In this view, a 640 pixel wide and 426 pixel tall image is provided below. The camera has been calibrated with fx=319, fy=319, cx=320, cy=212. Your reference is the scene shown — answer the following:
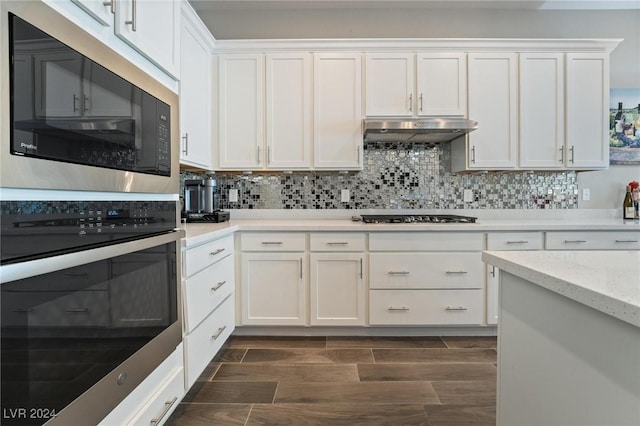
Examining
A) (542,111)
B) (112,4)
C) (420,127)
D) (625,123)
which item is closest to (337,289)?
(420,127)

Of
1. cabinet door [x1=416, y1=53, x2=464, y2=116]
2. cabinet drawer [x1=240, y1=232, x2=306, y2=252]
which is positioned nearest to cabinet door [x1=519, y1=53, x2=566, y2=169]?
cabinet door [x1=416, y1=53, x2=464, y2=116]

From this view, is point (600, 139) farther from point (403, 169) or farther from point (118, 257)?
point (118, 257)

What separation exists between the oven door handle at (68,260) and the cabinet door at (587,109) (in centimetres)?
322

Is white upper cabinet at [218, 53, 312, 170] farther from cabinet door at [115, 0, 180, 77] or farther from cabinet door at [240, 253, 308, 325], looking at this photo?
cabinet door at [115, 0, 180, 77]

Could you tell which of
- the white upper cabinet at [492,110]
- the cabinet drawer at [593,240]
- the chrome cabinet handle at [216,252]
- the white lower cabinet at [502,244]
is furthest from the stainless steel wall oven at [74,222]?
the cabinet drawer at [593,240]

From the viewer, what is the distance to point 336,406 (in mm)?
1690

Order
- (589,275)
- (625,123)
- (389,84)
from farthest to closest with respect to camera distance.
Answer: (625,123) < (389,84) < (589,275)

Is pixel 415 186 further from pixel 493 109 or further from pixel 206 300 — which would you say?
pixel 206 300

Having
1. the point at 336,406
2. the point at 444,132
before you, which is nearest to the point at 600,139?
the point at 444,132

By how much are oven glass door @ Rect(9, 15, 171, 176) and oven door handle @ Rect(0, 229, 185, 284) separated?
9.1 inches

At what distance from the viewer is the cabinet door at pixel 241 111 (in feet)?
8.87

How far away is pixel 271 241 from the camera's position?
2453mm

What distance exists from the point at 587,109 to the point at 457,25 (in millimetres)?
1361

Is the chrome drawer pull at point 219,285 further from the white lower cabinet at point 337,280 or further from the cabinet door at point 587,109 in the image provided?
the cabinet door at point 587,109
